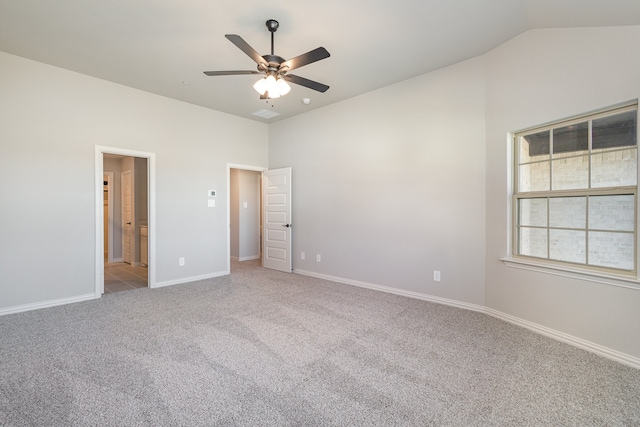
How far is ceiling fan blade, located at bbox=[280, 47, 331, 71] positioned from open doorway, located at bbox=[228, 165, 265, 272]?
14.9 feet

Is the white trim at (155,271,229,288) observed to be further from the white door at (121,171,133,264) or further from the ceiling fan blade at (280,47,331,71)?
the ceiling fan blade at (280,47,331,71)

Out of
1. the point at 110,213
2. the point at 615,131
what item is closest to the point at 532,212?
the point at 615,131

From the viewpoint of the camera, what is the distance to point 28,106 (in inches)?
138

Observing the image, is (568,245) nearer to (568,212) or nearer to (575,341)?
(568,212)

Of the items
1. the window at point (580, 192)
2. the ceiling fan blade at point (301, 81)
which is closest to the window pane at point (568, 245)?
the window at point (580, 192)

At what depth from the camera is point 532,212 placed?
120 inches

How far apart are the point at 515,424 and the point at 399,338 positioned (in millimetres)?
1154

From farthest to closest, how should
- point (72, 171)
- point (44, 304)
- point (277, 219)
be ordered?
point (277, 219)
point (72, 171)
point (44, 304)

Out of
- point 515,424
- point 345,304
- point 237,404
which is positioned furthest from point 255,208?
point 515,424

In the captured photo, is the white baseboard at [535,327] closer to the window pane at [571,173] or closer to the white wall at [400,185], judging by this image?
the white wall at [400,185]

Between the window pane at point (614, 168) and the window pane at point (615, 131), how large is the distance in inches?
2.8

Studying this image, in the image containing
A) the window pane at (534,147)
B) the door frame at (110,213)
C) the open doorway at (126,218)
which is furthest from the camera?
the door frame at (110,213)

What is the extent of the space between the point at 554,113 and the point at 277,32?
2.76 metres

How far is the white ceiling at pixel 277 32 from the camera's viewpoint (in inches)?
99.9
